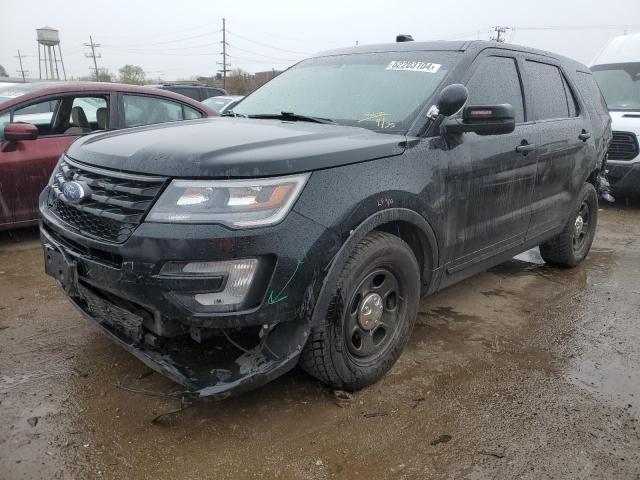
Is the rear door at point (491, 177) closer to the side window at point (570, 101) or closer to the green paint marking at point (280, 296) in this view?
the side window at point (570, 101)

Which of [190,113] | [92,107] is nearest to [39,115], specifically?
[92,107]

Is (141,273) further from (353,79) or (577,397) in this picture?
(577,397)

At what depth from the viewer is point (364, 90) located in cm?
330

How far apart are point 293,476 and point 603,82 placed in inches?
352

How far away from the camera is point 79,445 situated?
7.66 ft

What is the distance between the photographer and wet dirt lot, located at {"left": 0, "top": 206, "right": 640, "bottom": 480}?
227 centimetres

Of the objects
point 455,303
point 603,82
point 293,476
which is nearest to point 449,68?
point 455,303

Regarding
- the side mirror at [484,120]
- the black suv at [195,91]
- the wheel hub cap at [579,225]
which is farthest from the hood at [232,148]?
the black suv at [195,91]

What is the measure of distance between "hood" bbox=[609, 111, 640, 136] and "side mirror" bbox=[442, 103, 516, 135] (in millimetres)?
5988

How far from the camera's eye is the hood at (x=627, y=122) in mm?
7782

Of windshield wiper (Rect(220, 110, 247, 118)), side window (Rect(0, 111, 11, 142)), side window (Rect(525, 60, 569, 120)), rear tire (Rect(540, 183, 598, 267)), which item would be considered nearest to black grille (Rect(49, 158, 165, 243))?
windshield wiper (Rect(220, 110, 247, 118))

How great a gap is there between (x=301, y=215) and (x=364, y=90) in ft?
4.47

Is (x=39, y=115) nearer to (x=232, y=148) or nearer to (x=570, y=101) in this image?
(x=232, y=148)

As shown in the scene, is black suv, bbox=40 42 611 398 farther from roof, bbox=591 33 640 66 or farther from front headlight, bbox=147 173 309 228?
roof, bbox=591 33 640 66
